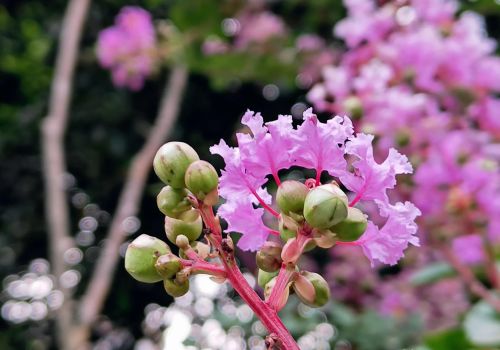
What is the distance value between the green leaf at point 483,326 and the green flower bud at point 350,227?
1.95ft

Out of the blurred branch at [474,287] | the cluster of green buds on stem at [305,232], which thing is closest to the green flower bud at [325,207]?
the cluster of green buds on stem at [305,232]

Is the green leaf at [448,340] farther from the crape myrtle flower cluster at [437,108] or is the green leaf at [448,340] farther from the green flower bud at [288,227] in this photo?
the green flower bud at [288,227]

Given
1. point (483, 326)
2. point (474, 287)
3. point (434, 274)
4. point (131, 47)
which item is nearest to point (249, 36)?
point (131, 47)

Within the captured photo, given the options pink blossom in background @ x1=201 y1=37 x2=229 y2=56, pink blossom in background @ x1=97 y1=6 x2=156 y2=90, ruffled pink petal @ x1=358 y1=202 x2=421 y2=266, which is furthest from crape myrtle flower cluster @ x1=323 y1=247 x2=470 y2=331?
ruffled pink petal @ x1=358 y1=202 x2=421 y2=266

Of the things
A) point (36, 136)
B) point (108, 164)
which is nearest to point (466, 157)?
point (108, 164)

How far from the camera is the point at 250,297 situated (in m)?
0.32

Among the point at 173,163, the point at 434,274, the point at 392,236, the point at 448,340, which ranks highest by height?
the point at 173,163

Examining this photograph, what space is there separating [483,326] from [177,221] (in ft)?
2.25

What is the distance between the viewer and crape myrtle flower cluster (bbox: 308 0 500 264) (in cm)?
118

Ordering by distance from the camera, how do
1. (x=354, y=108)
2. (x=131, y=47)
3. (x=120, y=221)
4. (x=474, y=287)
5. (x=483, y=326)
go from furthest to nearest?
(x=131, y=47)
(x=120, y=221)
(x=354, y=108)
(x=474, y=287)
(x=483, y=326)

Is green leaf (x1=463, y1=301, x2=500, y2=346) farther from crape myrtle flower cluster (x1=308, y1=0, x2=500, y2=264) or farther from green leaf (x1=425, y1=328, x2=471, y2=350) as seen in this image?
crape myrtle flower cluster (x1=308, y1=0, x2=500, y2=264)

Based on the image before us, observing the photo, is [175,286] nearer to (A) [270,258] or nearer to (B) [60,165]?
(A) [270,258]

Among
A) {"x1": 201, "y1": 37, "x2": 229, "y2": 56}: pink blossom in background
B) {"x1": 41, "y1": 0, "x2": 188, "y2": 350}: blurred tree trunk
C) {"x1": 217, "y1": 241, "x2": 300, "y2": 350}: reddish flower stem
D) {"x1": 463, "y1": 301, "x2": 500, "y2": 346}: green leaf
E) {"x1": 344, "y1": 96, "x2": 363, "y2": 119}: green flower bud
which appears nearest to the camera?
{"x1": 217, "y1": 241, "x2": 300, "y2": 350}: reddish flower stem

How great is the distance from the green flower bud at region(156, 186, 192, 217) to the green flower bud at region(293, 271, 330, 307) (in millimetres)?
74
